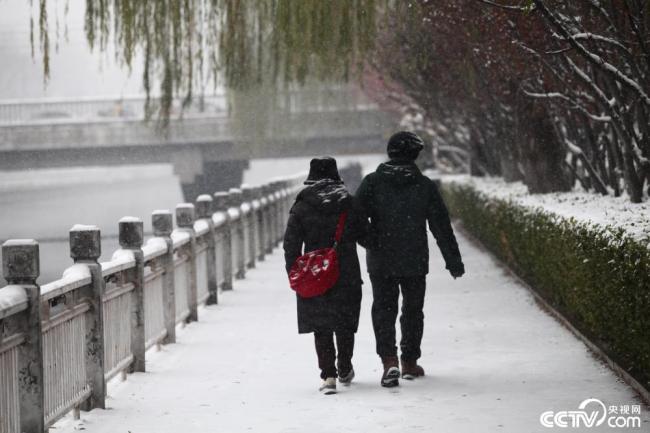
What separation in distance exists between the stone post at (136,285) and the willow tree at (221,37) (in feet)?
3.98

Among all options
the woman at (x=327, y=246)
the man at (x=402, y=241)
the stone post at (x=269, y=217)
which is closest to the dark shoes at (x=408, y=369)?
the man at (x=402, y=241)

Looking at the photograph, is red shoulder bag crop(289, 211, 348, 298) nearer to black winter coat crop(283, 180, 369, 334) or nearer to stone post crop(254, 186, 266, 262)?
black winter coat crop(283, 180, 369, 334)

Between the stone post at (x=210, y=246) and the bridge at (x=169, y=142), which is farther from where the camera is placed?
the bridge at (x=169, y=142)

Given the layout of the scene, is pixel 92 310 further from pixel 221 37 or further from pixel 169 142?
pixel 169 142

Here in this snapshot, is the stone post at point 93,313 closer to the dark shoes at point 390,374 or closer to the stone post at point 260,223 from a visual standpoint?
the dark shoes at point 390,374

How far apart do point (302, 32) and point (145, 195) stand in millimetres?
77629

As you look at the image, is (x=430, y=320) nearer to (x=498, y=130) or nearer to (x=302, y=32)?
(x=302, y=32)

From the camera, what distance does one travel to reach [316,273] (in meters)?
9.27

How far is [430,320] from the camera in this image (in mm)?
14117

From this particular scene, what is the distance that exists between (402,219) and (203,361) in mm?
2758

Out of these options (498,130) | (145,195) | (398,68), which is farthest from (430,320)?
(145,195)

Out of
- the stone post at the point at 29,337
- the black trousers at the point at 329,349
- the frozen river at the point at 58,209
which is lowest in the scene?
the frozen river at the point at 58,209

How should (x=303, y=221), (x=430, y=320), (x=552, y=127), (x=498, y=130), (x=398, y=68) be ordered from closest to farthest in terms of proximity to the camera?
(x=303, y=221) < (x=430, y=320) < (x=552, y=127) < (x=498, y=130) < (x=398, y=68)

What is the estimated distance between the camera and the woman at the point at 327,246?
939 centimetres
